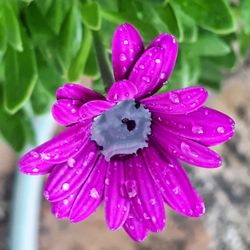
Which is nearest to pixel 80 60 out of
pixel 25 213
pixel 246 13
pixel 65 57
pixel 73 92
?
pixel 65 57

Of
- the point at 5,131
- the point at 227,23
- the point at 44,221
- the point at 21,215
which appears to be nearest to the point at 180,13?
the point at 227,23

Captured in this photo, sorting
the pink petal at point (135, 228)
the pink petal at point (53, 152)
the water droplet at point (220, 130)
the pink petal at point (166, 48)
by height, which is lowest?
the pink petal at point (135, 228)

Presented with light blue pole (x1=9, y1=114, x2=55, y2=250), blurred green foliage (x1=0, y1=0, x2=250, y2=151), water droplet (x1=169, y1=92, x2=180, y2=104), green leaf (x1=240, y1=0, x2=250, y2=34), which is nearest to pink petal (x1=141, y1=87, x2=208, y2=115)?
water droplet (x1=169, y1=92, x2=180, y2=104)

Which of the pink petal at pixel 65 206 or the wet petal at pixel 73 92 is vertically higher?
the wet petal at pixel 73 92

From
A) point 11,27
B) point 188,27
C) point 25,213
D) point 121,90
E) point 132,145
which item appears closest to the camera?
point 121,90

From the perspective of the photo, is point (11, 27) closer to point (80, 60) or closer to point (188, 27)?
point (80, 60)

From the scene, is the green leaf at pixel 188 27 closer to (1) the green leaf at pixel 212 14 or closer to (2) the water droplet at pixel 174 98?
(1) the green leaf at pixel 212 14

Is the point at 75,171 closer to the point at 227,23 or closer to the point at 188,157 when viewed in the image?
the point at 188,157

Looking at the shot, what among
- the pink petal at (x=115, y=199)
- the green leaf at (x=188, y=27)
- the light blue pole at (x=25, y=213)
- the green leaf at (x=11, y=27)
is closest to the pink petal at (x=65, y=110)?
the pink petal at (x=115, y=199)

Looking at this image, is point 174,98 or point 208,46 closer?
point 174,98
